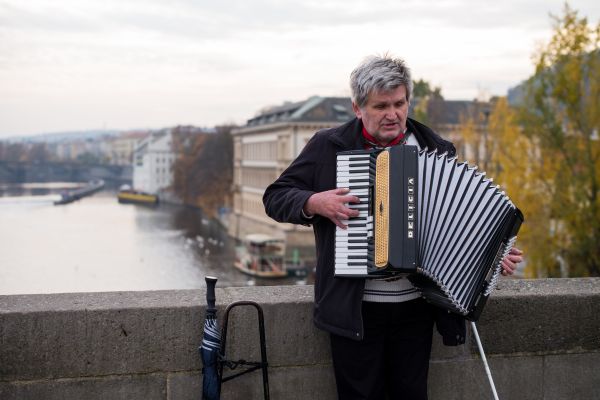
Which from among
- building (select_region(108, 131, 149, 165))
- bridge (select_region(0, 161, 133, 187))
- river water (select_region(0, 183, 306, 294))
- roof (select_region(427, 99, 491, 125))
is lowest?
river water (select_region(0, 183, 306, 294))

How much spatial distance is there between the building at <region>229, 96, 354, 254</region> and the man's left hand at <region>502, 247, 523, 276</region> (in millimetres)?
49017

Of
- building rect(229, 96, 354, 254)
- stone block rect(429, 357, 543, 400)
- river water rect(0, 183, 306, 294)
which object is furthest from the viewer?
building rect(229, 96, 354, 254)

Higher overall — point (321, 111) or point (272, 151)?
point (321, 111)

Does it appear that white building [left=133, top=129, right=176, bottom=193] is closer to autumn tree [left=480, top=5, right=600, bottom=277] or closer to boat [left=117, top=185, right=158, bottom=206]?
boat [left=117, top=185, right=158, bottom=206]

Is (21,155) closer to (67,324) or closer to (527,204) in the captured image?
(527,204)

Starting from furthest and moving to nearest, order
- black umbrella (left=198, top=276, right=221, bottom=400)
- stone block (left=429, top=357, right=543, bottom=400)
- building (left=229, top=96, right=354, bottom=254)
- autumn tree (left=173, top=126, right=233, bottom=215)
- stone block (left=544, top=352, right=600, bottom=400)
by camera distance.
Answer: autumn tree (left=173, top=126, right=233, bottom=215) → building (left=229, top=96, right=354, bottom=254) → stone block (left=544, top=352, right=600, bottom=400) → stone block (left=429, top=357, right=543, bottom=400) → black umbrella (left=198, top=276, right=221, bottom=400)

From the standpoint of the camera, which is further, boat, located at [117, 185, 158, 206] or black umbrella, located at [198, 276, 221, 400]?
boat, located at [117, 185, 158, 206]

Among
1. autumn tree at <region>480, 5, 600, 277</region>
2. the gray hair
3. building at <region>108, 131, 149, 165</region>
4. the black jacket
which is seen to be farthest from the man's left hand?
building at <region>108, 131, 149, 165</region>

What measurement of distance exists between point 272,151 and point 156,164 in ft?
205

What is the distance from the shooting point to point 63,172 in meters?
137

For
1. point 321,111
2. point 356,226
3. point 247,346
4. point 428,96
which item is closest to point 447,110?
point 428,96

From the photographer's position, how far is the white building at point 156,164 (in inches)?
4948

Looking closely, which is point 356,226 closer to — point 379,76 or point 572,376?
point 379,76

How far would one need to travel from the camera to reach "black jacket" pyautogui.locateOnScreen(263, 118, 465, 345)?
3.02m
